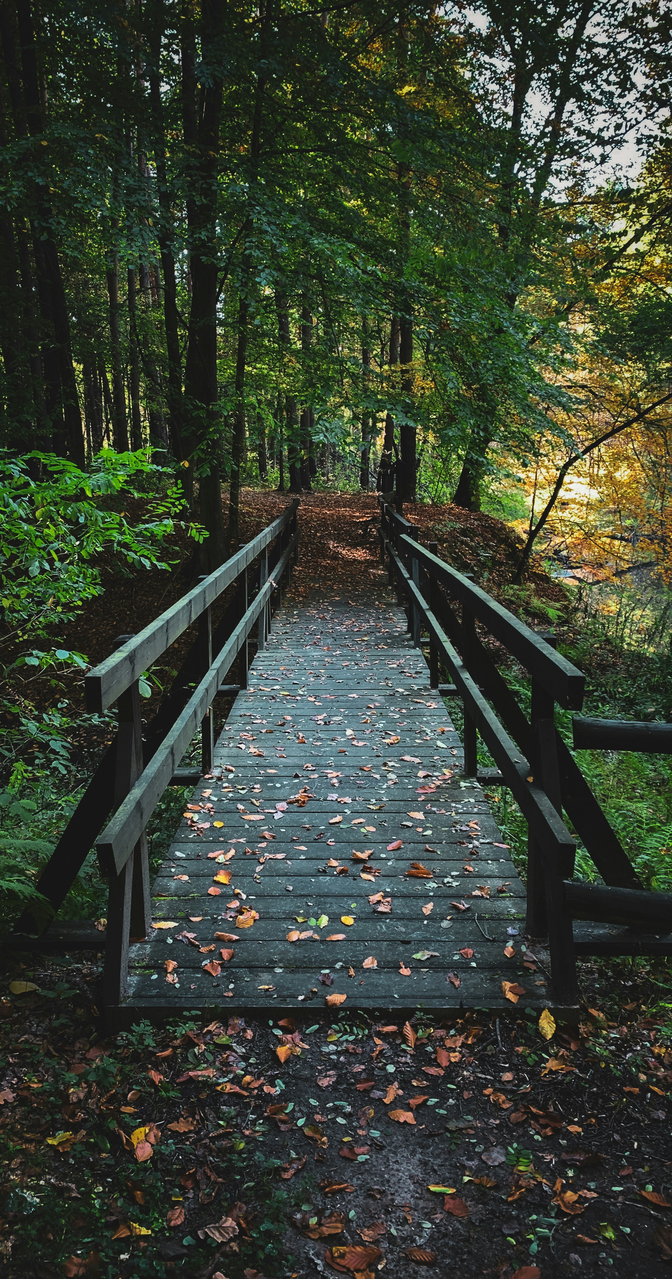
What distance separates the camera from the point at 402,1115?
2.31 m

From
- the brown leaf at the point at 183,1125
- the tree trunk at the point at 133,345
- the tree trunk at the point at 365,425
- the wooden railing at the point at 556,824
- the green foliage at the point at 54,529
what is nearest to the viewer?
the brown leaf at the point at 183,1125

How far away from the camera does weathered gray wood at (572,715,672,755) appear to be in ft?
8.29

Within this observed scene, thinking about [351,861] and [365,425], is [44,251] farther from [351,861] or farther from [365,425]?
[351,861]

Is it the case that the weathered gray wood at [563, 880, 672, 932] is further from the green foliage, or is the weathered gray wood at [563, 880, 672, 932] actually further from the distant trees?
the distant trees

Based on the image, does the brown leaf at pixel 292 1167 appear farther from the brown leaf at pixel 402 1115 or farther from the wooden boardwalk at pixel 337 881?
the wooden boardwalk at pixel 337 881

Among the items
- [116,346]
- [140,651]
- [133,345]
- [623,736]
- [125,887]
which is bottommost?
[125,887]

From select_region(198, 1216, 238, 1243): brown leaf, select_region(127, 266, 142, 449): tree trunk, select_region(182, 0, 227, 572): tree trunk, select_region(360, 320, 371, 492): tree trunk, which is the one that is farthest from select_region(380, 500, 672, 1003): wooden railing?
select_region(127, 266, 142, 449): tree trunk

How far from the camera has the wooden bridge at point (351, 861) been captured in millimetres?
2699

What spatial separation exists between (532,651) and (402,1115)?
5.90ft

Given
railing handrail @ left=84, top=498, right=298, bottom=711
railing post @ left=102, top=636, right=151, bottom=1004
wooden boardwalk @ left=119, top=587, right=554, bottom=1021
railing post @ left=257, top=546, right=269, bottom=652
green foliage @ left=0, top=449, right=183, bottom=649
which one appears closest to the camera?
railing handrail @ left=84, top=498, right=298, bottom=711

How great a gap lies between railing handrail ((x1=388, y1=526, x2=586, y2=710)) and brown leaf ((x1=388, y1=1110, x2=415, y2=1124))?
1474 mm

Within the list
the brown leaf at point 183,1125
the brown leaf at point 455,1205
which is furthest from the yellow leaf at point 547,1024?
the brown leaf at point 183,1125

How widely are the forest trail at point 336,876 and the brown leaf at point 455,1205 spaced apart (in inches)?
28.3

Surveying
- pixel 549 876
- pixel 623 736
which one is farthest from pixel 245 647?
pixel 623 736
